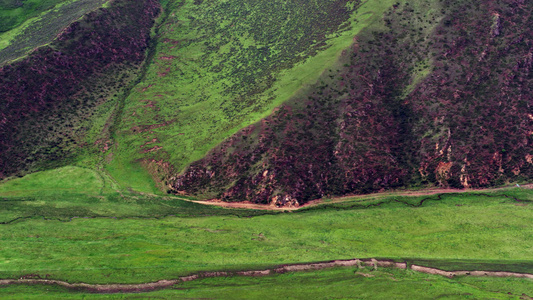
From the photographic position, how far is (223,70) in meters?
133

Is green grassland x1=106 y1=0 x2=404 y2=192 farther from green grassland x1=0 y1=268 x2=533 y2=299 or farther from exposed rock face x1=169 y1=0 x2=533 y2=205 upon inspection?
green grassland x1=0 y1=268 x2=533 y2=299

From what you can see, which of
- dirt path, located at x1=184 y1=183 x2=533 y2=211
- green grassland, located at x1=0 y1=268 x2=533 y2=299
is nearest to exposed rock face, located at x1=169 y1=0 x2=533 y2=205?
dirt path, located at x1=184 y1=183 x2=533 y2=211

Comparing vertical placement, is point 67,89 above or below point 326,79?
above

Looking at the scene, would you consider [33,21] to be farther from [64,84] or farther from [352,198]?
[352,198]

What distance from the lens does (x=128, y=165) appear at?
351 feet

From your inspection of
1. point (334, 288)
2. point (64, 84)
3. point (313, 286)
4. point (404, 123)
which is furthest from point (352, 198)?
point (64, 84)

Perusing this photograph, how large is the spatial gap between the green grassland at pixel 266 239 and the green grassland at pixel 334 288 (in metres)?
3.18

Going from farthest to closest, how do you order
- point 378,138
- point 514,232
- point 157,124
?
point 157,124 → point 378,138 → point 514,232

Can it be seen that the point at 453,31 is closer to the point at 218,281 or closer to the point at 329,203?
the point at 329,203

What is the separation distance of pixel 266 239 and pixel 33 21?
13198 centimetres

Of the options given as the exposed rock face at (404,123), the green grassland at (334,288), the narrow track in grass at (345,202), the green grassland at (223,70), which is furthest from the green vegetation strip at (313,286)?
the green grassland at (223,70)

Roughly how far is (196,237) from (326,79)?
5674cm

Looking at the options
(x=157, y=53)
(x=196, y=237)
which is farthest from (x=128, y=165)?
(x=157, y=53)

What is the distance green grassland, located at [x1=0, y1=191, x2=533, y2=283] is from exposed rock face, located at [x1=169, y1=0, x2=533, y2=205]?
7412mm
